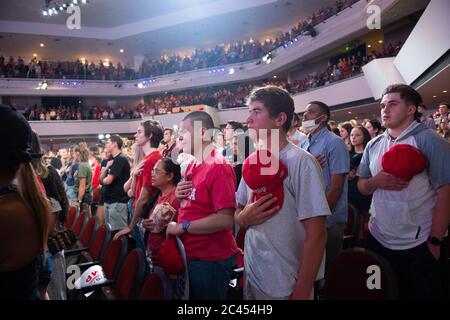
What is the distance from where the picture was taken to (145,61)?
2495 cm

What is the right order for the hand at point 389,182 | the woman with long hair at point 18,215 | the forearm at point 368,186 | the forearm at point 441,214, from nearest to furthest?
the woman with long hair at point 18,215, the forearm at point 441,214, the hand at point 389,182, the forearm at point 368,186

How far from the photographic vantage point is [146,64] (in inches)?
945

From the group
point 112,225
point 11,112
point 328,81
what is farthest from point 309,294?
point 328,81

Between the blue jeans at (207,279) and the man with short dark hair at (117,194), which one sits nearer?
the blue jeans at (207,279)

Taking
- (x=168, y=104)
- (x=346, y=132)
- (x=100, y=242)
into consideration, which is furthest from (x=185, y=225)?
(x=168, y=104)

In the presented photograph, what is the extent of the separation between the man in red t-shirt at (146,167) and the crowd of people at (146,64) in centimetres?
1684

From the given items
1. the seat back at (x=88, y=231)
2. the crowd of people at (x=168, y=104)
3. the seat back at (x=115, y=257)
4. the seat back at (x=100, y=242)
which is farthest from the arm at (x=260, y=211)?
the crowd of people at (x=168, y=104)

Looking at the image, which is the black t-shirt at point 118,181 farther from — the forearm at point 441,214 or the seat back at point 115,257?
the forearm at point 441,214

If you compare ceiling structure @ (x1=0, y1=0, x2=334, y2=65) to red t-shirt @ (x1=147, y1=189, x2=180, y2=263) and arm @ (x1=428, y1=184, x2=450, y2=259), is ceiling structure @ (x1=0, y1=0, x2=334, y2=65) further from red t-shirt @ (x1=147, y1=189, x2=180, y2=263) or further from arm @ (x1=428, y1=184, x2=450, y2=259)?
arm @ (x1=428, y1=184, x2=450, y2=259)

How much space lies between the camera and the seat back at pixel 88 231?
154 inches

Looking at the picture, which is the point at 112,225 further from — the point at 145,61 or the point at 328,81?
the point at 145,61

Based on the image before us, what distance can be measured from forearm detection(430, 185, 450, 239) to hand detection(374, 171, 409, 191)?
18 cm

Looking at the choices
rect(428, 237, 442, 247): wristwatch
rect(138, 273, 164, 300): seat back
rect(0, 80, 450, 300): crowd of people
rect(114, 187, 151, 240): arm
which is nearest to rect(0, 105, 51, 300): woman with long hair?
rect(0, 80, 450, 300): crowd of people

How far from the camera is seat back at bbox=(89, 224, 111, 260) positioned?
328cm
